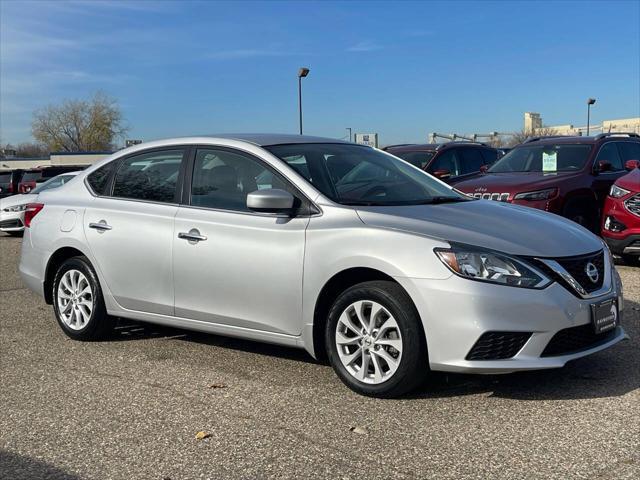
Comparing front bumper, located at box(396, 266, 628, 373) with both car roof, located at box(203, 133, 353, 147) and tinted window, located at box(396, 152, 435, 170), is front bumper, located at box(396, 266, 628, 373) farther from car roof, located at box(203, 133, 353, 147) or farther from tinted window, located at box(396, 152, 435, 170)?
tinted window, located at box(396, 152, 435, 170)

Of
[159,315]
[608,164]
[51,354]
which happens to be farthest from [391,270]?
[608,164]

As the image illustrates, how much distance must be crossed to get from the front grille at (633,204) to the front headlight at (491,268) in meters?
5.33

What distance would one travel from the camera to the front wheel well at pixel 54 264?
624 cm

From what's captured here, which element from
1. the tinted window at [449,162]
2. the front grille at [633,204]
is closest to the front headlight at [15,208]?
the tinted window at [449,162]

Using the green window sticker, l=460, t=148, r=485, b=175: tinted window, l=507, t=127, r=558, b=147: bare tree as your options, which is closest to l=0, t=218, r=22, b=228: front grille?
l=460, t=148, r=485, b=175: tinted window

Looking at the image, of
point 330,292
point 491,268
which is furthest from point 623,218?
point 330,292

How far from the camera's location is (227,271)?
5.05 m

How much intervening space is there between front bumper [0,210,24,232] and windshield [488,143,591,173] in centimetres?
1003

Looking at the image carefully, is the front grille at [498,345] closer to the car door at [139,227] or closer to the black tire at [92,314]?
the car door at [139,227]

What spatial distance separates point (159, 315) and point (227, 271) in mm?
856

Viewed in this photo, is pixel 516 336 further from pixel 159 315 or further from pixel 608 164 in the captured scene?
pixel 608 164

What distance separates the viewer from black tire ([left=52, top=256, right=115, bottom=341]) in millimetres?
5957

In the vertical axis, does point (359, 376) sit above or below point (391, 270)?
below

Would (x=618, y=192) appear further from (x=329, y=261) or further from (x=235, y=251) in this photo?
(x=235, y=251)
